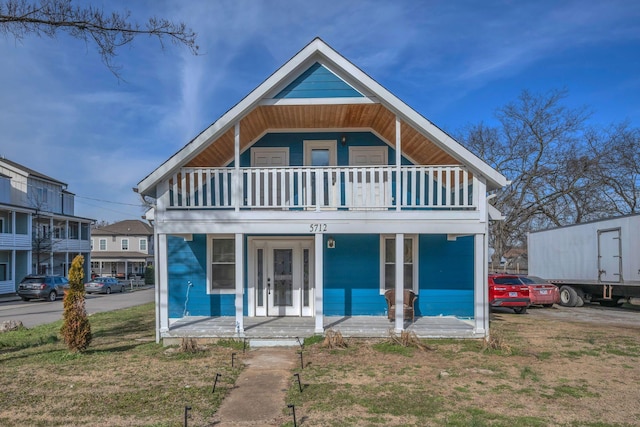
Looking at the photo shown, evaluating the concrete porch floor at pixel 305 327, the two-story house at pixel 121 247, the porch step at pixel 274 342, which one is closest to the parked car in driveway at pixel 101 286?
the two-story house at pixel 121 247

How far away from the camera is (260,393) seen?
6.31m

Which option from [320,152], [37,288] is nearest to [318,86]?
[320,152]

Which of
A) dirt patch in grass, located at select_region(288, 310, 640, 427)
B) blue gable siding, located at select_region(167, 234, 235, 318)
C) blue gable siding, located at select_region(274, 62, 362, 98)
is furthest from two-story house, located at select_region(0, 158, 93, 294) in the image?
dirt patch in grass, located at select_region(288, 310, 640, 427)

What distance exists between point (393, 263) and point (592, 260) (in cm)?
1010

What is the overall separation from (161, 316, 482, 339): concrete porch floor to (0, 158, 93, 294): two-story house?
87.9 feet

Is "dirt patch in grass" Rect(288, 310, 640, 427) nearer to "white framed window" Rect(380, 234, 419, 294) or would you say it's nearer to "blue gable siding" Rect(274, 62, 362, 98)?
"white framed window" Rect(380, 234, 419, 294)

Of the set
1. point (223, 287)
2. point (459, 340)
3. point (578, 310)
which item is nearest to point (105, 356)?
point (223, 287)

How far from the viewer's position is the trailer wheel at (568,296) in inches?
722

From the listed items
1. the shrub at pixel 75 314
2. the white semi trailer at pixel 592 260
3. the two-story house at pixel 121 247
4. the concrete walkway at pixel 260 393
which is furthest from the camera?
the two-story house at pixel 121 247

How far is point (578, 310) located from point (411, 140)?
1148 centimetres

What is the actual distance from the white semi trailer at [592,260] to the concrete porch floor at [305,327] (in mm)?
7860

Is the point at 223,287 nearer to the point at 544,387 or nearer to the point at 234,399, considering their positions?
the point at 234,399

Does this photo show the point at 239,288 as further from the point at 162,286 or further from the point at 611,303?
the point at 611,303

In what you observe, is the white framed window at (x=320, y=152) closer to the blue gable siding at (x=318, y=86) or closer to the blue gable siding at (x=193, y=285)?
the blue gable siding at (x=318, y=86)
